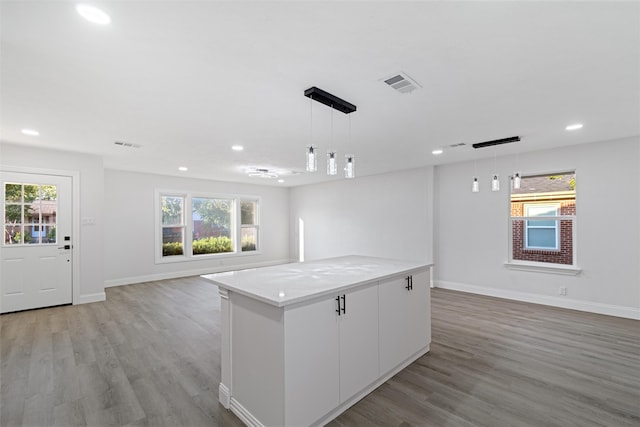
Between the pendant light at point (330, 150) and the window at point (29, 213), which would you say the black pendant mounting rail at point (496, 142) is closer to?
the pendant light at point (330, 150)

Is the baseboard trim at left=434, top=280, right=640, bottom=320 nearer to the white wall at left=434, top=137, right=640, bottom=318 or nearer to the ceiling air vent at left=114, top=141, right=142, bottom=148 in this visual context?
the white wall at left=434, top=137, right=640, bottom=318

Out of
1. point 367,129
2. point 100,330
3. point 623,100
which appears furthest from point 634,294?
point 100,330

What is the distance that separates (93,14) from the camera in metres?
1.57

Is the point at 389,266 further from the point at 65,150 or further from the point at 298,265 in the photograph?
the point at 65,150

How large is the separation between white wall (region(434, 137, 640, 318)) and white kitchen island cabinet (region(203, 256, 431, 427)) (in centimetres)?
339

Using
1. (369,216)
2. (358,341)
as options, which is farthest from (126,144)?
(369,216)

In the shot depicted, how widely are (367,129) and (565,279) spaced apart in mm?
3935

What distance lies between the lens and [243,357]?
203cm

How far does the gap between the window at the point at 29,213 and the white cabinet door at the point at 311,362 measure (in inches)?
198

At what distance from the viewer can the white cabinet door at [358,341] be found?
83.4 inches

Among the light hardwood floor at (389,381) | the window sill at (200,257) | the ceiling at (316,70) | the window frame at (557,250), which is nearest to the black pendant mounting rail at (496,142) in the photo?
the ceiling at (316,70)

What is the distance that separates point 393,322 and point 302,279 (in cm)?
95

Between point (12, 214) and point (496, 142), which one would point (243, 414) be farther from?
point (12, 214)

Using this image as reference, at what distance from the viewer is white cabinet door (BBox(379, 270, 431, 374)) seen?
2488mm
